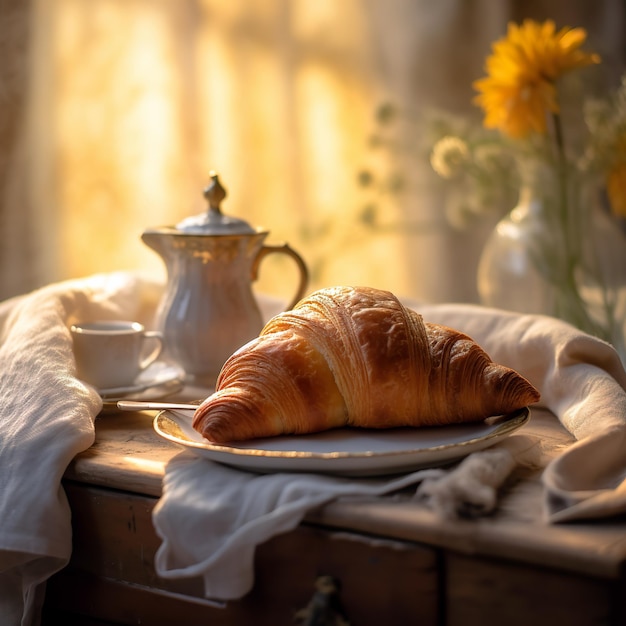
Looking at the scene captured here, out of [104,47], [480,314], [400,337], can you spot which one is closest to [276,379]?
[400,337]

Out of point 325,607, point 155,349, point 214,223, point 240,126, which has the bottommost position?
point 325,607

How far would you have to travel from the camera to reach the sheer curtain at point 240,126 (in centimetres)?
173

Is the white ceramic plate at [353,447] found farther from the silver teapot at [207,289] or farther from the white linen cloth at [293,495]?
the silver teapot at [207,289]

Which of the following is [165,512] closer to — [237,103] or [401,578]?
[401,578]

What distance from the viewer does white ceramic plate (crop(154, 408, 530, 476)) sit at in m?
0.72

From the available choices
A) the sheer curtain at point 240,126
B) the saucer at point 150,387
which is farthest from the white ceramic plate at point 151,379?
the sheer curtain at point 240,126

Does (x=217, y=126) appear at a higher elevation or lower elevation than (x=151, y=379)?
higher

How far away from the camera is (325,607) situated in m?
0.68

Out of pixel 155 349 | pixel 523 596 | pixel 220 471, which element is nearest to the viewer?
pixel 523 596

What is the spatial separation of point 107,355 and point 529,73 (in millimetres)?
660

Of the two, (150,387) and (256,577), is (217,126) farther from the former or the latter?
(256,577)

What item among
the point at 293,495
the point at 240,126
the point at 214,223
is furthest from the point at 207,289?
the point at 240,126

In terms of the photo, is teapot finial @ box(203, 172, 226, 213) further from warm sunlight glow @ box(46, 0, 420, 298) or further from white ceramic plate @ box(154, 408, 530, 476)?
warm sunlight glow @ box(46, 0, 420, 298)

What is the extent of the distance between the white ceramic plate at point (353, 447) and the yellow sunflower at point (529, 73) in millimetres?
514
